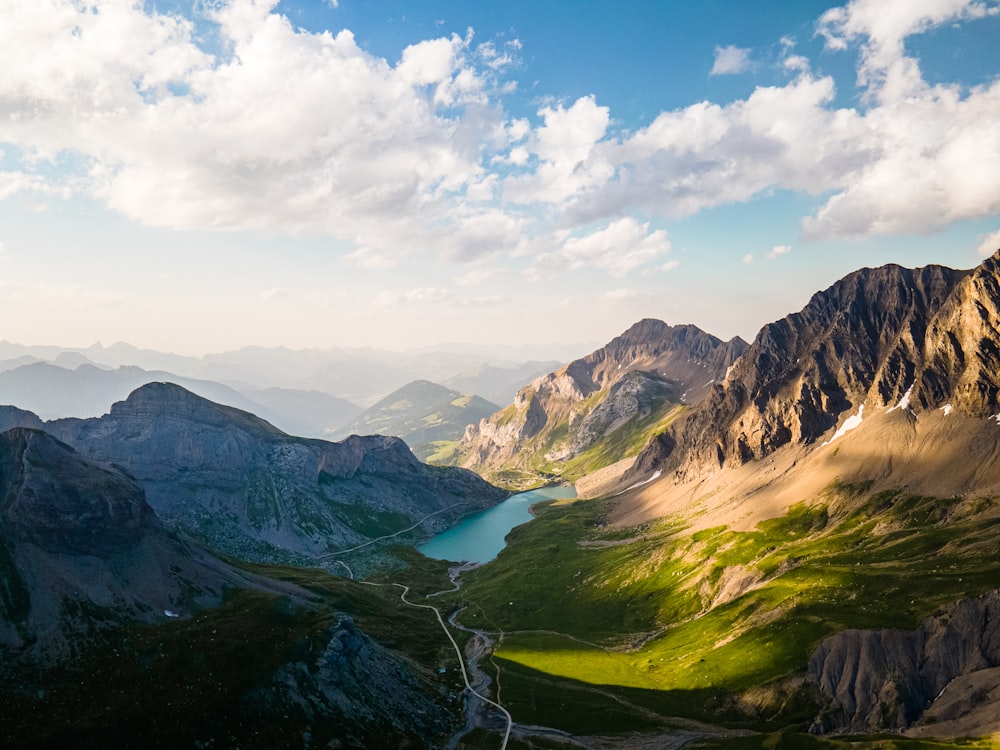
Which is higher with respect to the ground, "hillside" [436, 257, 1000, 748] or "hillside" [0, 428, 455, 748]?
"hillside" [0, 428, 455, 748]

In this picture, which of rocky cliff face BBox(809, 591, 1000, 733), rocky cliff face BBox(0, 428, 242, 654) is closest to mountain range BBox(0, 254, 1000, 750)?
rocky cliff face BBox(809, 591, 1000, 733)

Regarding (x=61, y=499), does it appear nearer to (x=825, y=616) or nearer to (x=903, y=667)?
(x=825, y=616)

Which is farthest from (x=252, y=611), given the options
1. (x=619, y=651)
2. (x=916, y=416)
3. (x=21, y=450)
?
(x=916, y=416)

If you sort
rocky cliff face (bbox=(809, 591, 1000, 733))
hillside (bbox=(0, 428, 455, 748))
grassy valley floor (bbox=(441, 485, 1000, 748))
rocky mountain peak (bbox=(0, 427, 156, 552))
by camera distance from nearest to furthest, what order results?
hillside (bbox=(0, 428, 455, 748)), rocky cliff face (bbox=(809, 591, 1000, 733)), grassy valley floor (bbox=(441, 485, 1000, 748)), rocky mountain peak (bbox=(0, 427, 156, 552))

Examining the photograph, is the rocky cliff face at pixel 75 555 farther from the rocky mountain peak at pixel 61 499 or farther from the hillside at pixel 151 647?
the hillside at pixel 151 647

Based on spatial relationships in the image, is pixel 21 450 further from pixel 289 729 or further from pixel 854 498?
pixel 854 498

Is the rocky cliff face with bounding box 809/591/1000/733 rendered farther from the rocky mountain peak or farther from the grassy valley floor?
the rocky mountain peak

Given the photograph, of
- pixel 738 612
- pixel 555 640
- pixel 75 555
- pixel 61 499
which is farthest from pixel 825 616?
pixel 61 499

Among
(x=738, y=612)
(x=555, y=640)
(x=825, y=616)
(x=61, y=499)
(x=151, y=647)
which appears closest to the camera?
(x=151, y=647)
